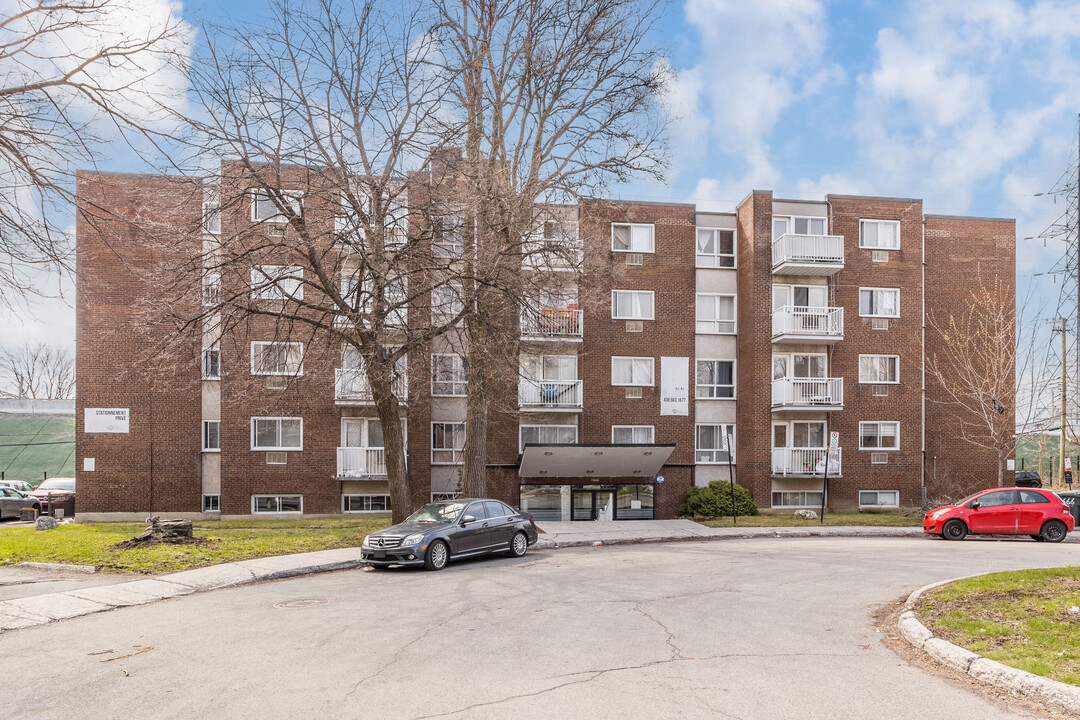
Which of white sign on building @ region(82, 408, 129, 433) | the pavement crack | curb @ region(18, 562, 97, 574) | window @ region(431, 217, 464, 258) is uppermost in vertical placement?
window @ region(431, 217, 464, 258)

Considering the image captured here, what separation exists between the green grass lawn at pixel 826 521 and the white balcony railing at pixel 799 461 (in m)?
1.96

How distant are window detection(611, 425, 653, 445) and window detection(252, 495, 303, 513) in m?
11.5

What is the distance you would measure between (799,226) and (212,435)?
2301 cm

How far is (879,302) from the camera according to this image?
31.2 metres

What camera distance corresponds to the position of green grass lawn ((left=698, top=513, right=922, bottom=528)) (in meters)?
25.1

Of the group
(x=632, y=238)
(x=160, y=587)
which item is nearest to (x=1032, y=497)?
(x=632, y=238)

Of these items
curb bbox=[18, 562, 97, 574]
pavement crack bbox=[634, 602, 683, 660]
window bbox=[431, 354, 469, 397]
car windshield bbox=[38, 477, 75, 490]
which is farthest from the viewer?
car windshield bbox=[38, 477, 75, 490]

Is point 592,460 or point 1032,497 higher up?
point 592,460

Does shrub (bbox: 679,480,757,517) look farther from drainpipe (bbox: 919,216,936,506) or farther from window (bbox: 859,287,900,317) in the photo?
window (bbox: 859,287,900,317)

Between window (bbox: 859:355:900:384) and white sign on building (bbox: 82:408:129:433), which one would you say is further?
window (bbox: 859:355:900:384)

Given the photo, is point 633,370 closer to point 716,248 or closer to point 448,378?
point 716,248

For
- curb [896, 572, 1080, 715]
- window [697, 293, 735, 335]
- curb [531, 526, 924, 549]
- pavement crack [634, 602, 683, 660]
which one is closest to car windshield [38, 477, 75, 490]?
curb [531, 526, 924, 549]

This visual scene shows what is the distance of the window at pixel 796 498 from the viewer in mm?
30344

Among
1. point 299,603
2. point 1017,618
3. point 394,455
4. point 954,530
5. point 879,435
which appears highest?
point 879,435
